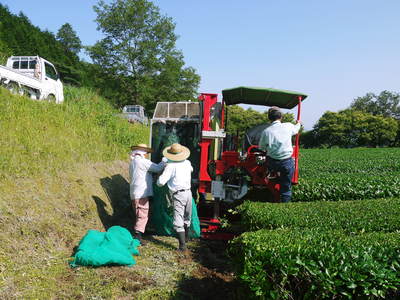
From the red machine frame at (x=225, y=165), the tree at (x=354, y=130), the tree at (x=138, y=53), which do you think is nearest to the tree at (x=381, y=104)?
the tree at (x=354, y=130)

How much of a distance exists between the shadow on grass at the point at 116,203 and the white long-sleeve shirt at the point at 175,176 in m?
1.63

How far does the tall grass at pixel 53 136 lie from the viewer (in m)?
5.92

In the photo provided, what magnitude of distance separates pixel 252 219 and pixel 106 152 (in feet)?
17.5

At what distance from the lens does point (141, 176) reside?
6.14 metres

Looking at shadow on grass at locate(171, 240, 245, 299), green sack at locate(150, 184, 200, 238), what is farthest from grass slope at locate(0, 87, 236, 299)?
green sack at locate(150, 184, 200, 238)

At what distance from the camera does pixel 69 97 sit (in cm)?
1157

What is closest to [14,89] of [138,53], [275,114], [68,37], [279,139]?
[275,114]

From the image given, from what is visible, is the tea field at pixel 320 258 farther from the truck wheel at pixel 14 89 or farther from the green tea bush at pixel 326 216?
the truck wheel at pixel 14 89

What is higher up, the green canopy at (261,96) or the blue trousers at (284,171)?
the green canopy at (261,96)

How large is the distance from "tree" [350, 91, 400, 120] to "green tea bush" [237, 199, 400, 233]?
82876mm

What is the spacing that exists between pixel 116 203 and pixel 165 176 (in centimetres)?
214

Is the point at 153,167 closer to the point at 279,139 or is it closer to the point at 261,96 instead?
the point at 279,139

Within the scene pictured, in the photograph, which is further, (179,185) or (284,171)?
(179,185)

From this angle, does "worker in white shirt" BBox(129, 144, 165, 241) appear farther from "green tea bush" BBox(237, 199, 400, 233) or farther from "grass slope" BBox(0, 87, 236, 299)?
"green tea bush" BBox(237, 199, 400, 233)
